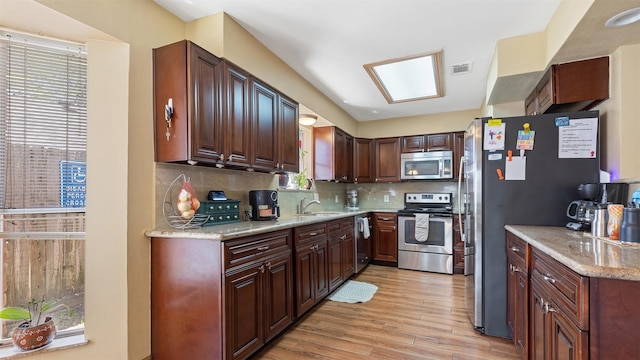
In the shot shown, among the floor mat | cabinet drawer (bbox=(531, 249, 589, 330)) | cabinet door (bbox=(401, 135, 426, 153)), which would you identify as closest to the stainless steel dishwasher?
the floor mat

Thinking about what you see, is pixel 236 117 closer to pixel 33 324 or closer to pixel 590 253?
pixel 33 324

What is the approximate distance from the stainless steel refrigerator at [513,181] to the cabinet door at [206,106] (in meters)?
2.11

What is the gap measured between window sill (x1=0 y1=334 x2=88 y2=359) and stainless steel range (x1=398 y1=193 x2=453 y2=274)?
3.93 meters

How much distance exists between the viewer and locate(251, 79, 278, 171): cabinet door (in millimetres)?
2500

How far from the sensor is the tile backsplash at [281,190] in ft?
7.04

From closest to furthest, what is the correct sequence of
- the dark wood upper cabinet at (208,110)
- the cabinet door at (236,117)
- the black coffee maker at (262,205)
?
→ 1. the dark wood upper cabinet at (208,110)
2. the cabinet door at (236,117)
3. the black coffee maker at (262,205)

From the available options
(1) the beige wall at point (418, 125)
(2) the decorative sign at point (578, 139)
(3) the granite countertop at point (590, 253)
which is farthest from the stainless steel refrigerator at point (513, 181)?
(1) the beige wall at point (418, 125)

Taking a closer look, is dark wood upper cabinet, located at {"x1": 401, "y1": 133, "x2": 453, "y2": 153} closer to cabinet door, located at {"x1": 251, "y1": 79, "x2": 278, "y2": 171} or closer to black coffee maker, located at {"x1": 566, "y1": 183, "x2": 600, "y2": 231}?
black coffee maker, located at {"x1": 566, "y1": 183, "x2": 600, "y2": 231}

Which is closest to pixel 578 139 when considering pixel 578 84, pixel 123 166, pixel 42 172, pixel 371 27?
pixel 578 84

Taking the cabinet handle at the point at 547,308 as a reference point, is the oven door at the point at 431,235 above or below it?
below

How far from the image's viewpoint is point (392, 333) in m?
2.44

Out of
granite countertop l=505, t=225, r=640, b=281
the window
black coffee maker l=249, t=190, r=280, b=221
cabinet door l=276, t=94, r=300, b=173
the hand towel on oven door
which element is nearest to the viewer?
granite countertop l=505, t=225, r=640, b=281

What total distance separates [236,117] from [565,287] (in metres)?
2.24

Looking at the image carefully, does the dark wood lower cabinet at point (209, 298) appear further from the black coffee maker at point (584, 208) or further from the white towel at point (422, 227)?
the white towel at point (422, 227)
